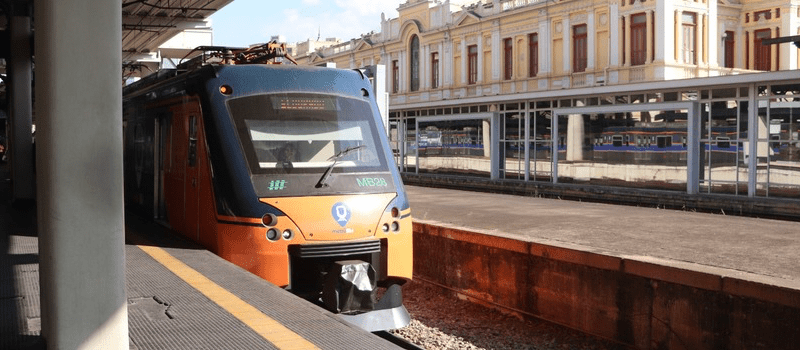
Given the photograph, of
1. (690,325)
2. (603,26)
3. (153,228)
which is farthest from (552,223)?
(603,26)

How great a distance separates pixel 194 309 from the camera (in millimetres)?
5773

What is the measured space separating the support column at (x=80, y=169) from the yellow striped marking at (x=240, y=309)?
1137 millimetres

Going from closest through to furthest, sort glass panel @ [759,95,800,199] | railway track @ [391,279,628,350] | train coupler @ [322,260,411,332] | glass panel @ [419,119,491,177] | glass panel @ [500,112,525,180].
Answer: train coupler @ [322,260,411,332] → railway track @ [391,279,628,350] → glass panel @ [759,95,800,199] → glass panel @ [500,112,525,180] → glass panel @ [419,119,491,177]

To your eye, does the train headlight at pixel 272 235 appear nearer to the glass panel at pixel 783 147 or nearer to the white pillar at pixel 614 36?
the glass panel at pixel 783 147

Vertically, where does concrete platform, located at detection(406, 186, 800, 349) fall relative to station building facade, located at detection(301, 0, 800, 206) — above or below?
below

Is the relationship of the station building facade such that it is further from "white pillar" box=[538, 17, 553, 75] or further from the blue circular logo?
the blue circular logo

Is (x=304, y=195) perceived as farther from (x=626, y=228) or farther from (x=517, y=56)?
(x=517, y=56)

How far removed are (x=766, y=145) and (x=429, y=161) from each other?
15.3 metres

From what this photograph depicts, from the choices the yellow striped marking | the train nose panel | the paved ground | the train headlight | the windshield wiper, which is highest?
the windshield wiper

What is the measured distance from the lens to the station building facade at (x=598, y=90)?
65.9 feet

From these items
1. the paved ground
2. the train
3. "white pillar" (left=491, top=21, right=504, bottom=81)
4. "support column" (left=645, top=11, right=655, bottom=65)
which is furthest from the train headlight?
"white pillar" (left=491, top=21, right=504, bottom=81)

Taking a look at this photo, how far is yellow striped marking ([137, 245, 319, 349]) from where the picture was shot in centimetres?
495

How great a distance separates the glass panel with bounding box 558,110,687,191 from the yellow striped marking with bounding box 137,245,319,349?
1678cm

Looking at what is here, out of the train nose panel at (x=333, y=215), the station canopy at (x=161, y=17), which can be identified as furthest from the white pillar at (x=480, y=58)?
the train nose panel at (x=333, y=215)
